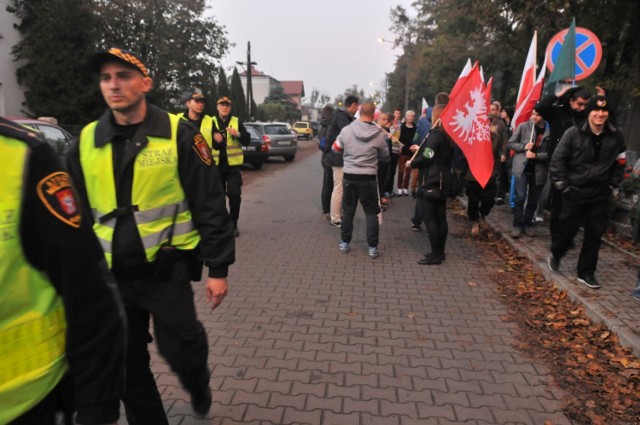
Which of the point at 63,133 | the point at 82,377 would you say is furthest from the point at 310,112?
the point at 82,377

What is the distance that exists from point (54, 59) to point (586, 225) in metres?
21.8

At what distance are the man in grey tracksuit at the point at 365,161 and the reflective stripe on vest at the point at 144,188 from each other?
14.1ft

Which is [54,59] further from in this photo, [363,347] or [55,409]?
[55,409]

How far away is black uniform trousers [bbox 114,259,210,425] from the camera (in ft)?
7.57

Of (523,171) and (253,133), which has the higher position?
(523,171)

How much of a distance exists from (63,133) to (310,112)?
114028 millimetres

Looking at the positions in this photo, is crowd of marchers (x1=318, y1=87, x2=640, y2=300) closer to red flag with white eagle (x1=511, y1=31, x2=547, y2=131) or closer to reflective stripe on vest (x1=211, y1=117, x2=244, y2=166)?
red flag with white eagle (x1=511, y1=31, x2=547, y2=131)

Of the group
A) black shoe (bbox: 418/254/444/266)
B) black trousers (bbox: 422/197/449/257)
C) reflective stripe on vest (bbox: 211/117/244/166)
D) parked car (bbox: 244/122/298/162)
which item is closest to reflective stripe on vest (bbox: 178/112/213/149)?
reflective stripe on vest (bbox: 211/117/244/166)

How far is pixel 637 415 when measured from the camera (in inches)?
121

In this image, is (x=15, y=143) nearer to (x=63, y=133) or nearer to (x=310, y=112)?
(x=63, y=133)

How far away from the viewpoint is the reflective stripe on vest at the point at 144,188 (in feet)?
7.23

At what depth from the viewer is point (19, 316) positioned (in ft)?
4.04

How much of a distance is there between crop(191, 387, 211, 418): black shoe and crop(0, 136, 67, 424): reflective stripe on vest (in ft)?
4.84

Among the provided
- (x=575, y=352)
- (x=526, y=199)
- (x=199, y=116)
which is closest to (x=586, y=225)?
(x=575, y=352)
